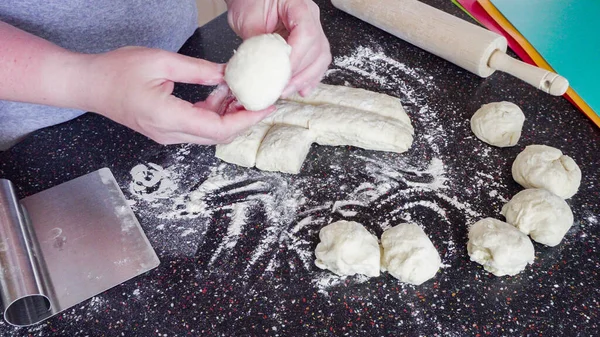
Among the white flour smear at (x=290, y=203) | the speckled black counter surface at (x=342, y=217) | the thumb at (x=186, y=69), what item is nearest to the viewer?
the thumb at (x=186, y=69)

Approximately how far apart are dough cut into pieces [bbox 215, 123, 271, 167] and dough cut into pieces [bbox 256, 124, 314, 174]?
0.06 ft

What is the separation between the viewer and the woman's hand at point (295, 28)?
1.30 m

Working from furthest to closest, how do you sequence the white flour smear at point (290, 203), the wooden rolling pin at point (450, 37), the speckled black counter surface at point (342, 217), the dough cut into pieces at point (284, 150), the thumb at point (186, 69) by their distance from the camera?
1. the wooden rolling pin at point (450, 37)
2. the dough cut into pieces at point (284, 150)
3. the white flour smear at point (290, 203)
4. the speckled black counter surface at point (342, 217)
5. the thumb at point (186, 69)

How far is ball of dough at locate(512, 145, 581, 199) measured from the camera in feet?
4.59

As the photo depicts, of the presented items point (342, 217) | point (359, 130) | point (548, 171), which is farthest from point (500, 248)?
point (359, 130)

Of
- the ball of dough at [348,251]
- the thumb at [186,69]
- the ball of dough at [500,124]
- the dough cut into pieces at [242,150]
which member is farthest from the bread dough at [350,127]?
the thumb at [186,69]

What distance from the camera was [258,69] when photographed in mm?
1209

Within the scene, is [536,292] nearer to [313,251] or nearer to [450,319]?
[450,319]

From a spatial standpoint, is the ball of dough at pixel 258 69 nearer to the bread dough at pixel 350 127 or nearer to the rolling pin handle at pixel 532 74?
the bread dough at pixel 350 127

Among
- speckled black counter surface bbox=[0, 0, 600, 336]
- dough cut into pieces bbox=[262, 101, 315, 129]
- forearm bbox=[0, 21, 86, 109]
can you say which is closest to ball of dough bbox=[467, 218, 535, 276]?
speckled black counter surface bbox=[0, 0, 600, 336]

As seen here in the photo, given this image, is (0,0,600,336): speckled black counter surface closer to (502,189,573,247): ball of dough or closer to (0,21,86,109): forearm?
(502,189,573,247): ball of dough

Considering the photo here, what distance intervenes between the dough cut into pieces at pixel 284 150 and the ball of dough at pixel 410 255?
37cm

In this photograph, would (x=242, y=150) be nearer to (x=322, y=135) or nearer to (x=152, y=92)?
(x=322, y=135)

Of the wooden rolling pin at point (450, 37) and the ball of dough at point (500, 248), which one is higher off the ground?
the wooden rolling pin at point (450, 37)
